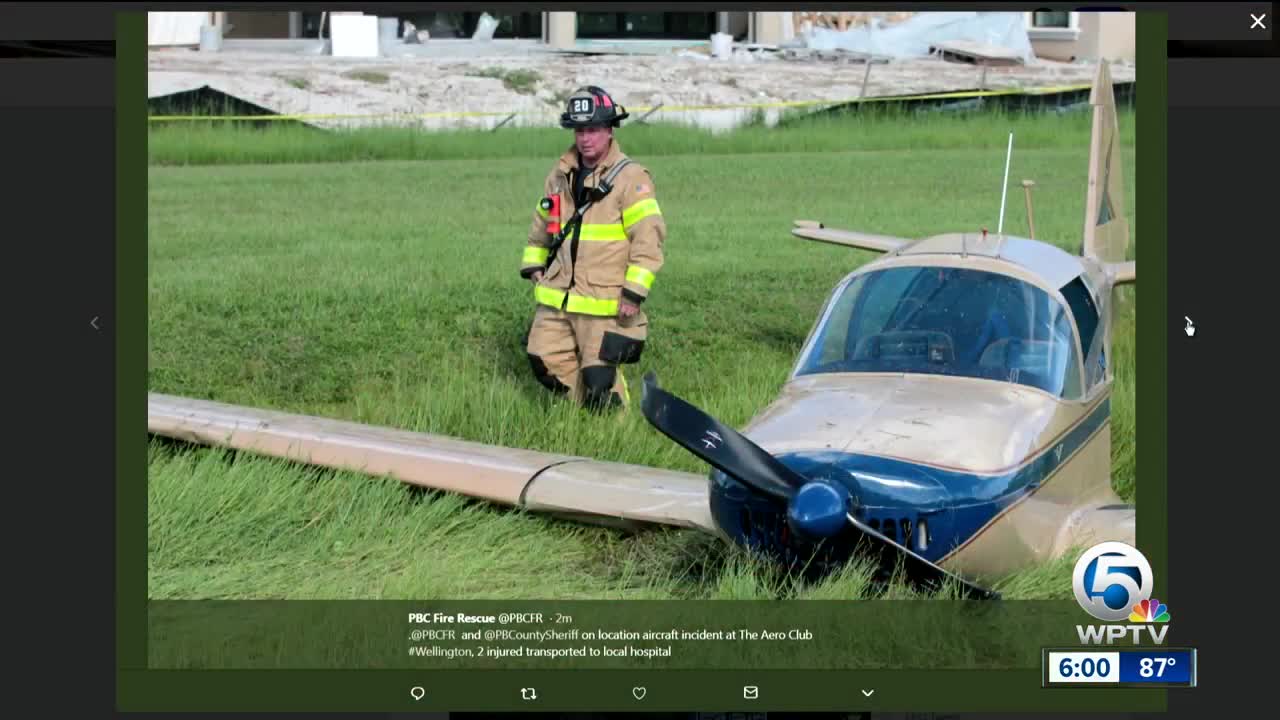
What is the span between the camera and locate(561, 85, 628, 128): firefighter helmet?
8.69 metres

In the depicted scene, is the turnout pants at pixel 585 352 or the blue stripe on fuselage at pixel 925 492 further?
the turnout pants at pixel 585 352

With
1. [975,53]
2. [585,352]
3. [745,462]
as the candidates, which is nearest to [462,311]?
[585,352]

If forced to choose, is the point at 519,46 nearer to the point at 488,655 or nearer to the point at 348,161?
the point at 348,161

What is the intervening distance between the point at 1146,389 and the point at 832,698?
1.59 metres

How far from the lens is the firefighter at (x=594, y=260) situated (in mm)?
8852

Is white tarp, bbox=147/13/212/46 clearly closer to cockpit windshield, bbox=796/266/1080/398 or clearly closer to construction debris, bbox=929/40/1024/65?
cockpit windshield, bbox=796/266/1080/398

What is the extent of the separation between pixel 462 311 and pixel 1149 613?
5126 millimetres

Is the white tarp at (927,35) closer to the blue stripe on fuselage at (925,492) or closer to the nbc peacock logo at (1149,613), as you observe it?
the blue stripe on fuselage at (925,492)

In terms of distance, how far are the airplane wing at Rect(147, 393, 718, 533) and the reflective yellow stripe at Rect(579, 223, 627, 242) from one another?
3.61 feet

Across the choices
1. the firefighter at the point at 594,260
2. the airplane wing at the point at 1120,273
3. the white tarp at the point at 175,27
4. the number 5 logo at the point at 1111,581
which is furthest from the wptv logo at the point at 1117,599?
the white tarp at the point at 175,27

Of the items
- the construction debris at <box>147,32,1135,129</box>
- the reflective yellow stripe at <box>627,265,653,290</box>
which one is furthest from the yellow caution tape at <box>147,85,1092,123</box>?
the reflective yellow stripe at <box>627,265,653,290</box>

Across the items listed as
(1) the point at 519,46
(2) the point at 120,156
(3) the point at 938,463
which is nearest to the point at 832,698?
(3) the point at 938,463

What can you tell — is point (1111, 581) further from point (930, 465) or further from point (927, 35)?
point (927, 35)

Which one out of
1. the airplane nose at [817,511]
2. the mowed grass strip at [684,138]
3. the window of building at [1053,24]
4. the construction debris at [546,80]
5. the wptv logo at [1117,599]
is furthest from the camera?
the mowed grass strip at [684,138]
